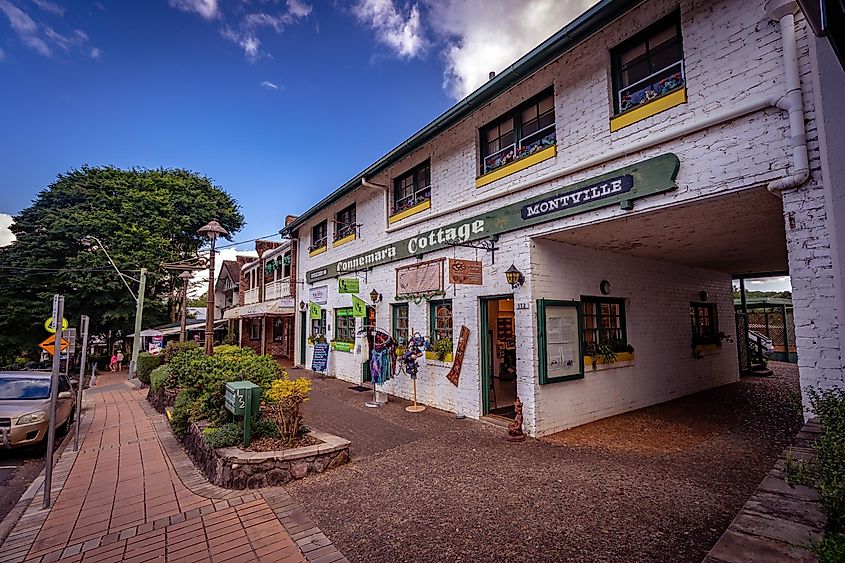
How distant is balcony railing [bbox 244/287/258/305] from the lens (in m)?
23.5

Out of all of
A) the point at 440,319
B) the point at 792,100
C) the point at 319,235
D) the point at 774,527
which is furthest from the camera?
the point at 319,235

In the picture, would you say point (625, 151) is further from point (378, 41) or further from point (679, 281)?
point (378, 41)

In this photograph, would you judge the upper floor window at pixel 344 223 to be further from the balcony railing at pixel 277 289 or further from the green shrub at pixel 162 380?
the green shrub at pixel 162 380

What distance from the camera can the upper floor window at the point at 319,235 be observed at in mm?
15087

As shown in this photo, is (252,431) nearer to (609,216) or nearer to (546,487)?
(546,487)

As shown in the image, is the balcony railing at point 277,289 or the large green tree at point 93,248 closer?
the balcony railing at point 277,289

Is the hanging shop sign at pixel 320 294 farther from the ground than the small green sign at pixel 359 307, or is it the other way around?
the hanging shop sign at pixel 320 294

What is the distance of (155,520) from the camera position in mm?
4246

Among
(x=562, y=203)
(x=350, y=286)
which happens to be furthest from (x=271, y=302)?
(x=562, y=203)

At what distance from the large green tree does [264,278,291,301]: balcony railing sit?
6056 millimetres

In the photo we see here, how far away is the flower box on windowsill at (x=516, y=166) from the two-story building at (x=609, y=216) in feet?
0.09

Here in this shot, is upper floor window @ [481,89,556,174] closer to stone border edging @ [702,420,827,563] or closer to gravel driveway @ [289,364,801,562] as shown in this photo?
gravel driveway @ [289,364,801,562]

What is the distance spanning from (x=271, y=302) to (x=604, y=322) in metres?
13.9

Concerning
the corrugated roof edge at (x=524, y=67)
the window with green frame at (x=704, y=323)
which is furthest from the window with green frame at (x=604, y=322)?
the corrugated roof edge at (x=524, y=67)
